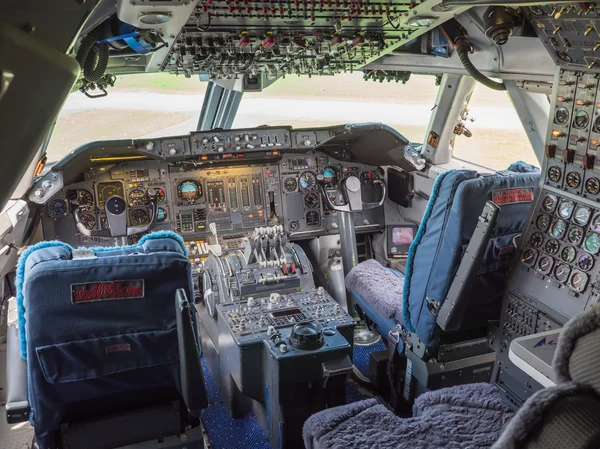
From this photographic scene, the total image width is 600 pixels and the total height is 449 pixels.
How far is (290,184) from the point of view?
5.45 m

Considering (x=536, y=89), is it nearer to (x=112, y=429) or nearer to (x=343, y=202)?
(x=343, y=202)

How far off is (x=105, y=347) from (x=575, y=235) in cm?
221

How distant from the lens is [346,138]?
17.3ft

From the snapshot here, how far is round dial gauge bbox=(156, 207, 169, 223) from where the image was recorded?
202 inches

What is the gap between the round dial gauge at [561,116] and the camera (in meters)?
2.89

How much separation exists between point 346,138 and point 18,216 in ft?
9.10

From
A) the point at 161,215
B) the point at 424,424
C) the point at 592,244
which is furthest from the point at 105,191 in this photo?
the point at 592,244

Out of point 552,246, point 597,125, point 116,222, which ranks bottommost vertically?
point 116,222

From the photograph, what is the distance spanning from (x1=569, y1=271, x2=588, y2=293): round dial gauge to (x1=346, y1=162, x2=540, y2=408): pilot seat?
42 cm

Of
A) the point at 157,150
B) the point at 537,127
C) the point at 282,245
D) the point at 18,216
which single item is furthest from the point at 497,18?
the point at 18,216

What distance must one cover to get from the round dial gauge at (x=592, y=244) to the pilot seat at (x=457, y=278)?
0.42 metres

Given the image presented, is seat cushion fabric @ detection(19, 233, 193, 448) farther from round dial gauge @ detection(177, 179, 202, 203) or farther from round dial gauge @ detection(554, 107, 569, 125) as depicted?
Answer: round dial gauge @ detection(177, 179, 202, 203)

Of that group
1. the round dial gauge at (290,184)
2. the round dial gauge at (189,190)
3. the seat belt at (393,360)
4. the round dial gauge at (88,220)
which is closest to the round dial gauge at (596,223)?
the seat belt at (393,360)

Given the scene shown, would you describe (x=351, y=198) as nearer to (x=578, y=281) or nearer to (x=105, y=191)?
(x=105, y=191)
